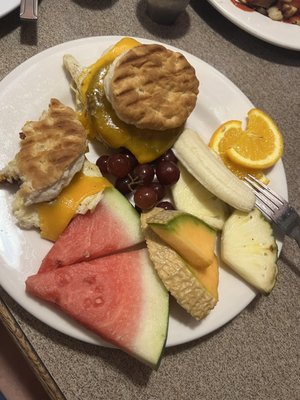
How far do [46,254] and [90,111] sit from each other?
0.37 meters

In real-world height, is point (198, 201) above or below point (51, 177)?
below

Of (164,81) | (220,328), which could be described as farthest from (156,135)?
(220,328)

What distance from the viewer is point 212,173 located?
1105mm

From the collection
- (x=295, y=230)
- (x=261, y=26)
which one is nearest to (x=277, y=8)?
(x=261, y=26)

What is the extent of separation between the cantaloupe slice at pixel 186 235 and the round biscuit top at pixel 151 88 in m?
0.23

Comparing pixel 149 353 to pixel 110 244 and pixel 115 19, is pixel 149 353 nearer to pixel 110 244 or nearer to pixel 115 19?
pixel 110 244

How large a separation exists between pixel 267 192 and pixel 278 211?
0.06 m

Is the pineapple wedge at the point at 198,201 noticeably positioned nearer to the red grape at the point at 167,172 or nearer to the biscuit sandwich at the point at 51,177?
the red grape at the point at 167,172

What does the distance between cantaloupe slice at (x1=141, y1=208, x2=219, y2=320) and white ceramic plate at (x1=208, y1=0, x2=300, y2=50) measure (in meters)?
0.82

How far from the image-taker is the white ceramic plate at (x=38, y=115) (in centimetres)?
97

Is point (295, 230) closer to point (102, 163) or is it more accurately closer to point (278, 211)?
point (278, 211)

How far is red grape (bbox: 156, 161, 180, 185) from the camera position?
1099mm

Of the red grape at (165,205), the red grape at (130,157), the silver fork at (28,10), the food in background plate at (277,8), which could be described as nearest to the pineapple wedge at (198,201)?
the red grape at (165,205)

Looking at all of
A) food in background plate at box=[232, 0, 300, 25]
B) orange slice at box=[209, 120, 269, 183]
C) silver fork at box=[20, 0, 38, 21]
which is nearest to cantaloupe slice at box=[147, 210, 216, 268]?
orange slice at box=[209, 120, 269, 183]
